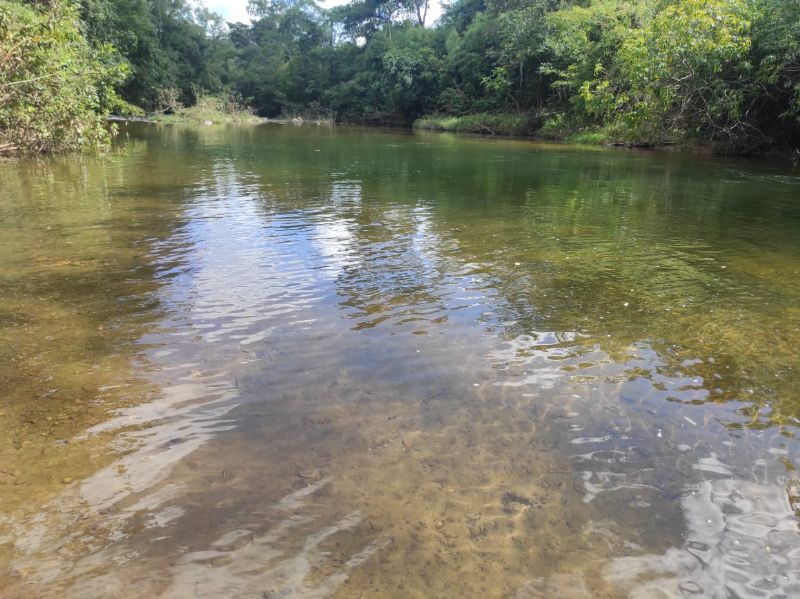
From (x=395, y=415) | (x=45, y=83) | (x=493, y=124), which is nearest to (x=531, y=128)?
(x=493, y=124)

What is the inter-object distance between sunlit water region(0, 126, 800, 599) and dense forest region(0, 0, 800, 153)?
32.4 ft

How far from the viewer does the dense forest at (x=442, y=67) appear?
616 inches

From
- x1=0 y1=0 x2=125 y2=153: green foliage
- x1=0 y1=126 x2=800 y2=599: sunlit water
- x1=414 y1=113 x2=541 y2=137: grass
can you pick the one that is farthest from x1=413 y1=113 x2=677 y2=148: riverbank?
x1=0 y1=0 x2=125 y2=153: green foliage

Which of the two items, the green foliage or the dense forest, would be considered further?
the dense forest

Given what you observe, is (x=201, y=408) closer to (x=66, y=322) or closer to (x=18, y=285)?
(x=66, y=322)

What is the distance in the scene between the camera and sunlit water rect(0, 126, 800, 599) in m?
2.38

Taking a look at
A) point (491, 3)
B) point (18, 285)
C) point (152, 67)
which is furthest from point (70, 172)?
point (152, 67)

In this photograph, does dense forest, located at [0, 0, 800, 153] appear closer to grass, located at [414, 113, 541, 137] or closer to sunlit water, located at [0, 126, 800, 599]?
grass, located at [414, 113, 541, 137]

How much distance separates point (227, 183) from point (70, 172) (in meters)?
4.49

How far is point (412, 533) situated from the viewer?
2.53m

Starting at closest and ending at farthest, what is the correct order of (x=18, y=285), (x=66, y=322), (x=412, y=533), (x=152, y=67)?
(x=412, y=533)
(x=66, y=322)
(x=18, y=285)
(x=152, y=67)

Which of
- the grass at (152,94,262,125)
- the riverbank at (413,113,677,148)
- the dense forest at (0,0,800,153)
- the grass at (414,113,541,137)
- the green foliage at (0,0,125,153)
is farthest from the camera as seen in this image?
the grass at (152,94,262,125)

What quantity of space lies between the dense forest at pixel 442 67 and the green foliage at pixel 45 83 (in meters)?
0.05

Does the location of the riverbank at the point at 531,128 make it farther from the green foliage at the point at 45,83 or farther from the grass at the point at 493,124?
the green foliage at the point at 45,83
